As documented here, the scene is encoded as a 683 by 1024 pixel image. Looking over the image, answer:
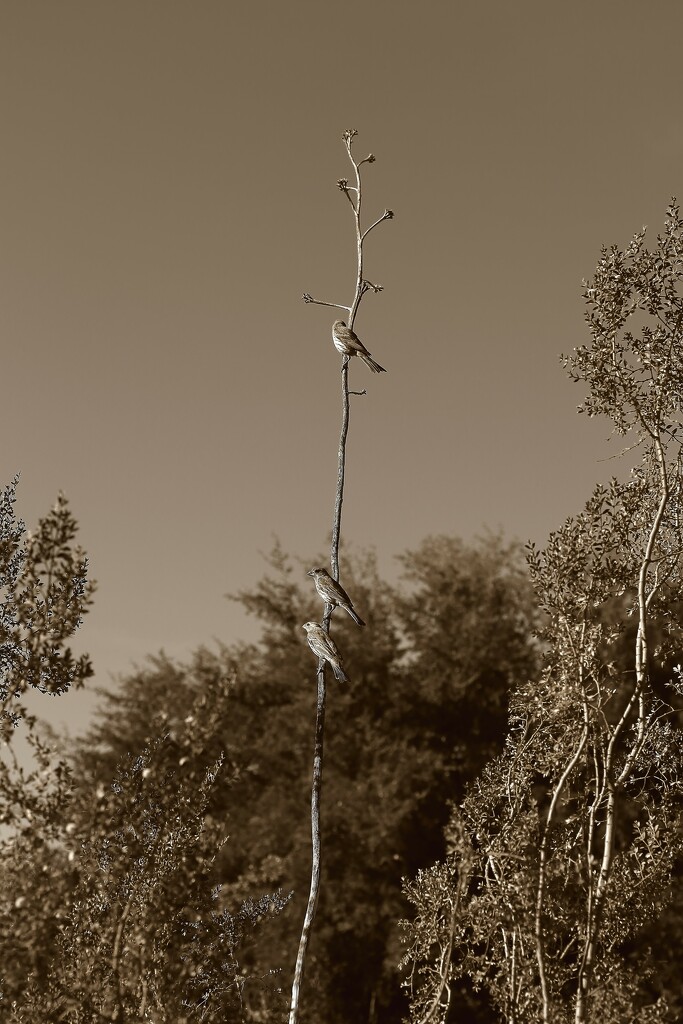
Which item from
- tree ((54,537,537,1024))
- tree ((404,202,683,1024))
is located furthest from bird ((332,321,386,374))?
tree ((54,537,537,1024))

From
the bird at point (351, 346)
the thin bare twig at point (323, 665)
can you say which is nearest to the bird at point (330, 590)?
the thin bare twig at point (323, 665)

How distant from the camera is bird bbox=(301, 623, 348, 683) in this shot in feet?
32.3

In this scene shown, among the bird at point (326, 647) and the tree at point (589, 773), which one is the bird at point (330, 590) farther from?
the tree at point (589, 773)

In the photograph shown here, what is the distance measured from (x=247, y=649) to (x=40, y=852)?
2862 centimetres

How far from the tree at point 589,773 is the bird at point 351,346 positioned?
476 centimetres

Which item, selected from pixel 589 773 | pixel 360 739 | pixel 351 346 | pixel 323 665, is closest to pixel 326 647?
pixel 323 665

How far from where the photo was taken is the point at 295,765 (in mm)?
31875

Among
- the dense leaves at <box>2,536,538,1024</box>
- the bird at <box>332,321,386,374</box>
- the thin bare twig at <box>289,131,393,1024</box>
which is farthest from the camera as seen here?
the dense leaves at <box>2,536,538,1024</box>

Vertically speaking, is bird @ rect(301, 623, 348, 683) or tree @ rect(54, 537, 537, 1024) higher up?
tree @ rect(54, 537, 537, 1024)

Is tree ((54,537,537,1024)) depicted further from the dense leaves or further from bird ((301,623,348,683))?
bird ((301,623,348,683))

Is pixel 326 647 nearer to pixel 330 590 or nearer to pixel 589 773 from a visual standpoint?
pixel 330 590

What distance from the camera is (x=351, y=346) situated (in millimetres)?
11398

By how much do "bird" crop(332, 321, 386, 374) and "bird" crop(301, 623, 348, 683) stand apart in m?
3.12

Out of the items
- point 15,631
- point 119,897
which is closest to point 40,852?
point 119,897
